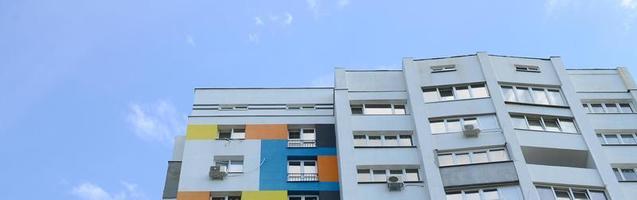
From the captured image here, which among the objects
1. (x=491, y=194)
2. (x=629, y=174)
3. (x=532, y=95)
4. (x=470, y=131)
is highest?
(x=532, y=95)

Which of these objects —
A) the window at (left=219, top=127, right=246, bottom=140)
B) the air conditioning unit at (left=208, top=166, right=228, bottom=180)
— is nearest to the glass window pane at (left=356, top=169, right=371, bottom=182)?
the air conditioning unit at (left=208, top=166, right=228, bottom=180)

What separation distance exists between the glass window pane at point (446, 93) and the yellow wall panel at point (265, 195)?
→ 26.8 feet

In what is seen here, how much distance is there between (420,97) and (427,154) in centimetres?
374

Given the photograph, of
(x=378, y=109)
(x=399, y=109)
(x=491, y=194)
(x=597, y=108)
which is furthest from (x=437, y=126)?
(x=597, y=108)

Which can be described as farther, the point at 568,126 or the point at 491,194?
the point at 568,126

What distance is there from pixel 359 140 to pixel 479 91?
583cm

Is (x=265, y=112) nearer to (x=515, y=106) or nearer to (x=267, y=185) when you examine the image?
(x=267, y=185)

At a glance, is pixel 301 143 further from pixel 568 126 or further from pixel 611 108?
pixel 611 108

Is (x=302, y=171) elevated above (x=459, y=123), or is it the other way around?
(x=459, y=123)

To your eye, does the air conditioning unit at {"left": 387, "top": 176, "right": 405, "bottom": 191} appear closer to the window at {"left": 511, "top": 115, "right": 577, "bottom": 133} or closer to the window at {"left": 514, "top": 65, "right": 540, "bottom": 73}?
the window at {"left": 511, "top": 115, "right": 577, "bottom": 133}

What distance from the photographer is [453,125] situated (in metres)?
29.8

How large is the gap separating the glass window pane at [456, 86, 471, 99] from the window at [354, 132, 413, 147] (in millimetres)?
2972

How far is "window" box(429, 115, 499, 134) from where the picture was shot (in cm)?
2948

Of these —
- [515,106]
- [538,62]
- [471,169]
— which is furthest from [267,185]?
[538,62]
